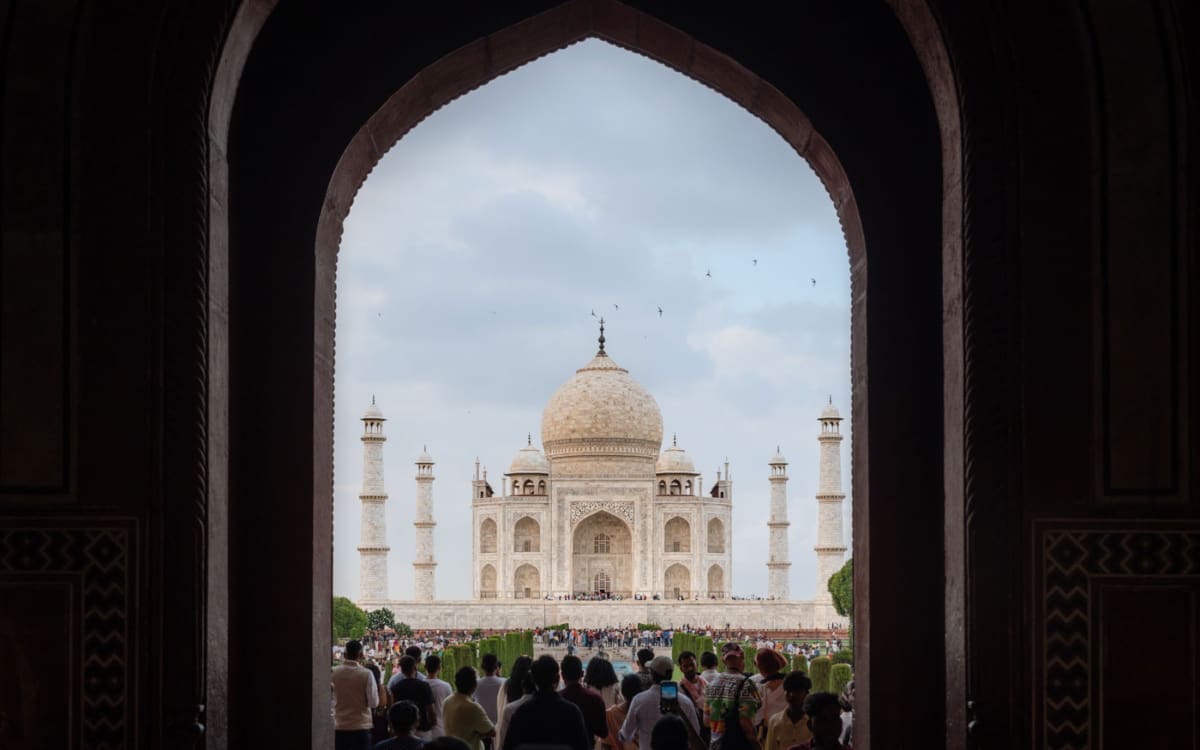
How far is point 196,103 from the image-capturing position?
13.3 feet

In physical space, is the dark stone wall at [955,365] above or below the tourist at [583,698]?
above

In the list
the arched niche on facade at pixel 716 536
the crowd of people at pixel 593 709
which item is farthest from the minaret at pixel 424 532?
the crowd of people at pixel 593 709

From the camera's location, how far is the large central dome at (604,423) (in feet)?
121

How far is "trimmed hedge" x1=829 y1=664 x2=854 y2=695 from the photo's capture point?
1391 centimetres

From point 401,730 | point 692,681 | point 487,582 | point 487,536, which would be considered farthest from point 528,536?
point 401,730

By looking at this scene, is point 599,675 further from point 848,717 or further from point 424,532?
point 424,532

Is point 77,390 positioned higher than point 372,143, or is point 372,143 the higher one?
point 372,143

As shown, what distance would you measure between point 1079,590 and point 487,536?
3427cm

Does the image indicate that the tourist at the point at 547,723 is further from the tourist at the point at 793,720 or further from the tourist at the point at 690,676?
the tourist at the point at 690,676

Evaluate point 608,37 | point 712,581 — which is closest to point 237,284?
point 608,37

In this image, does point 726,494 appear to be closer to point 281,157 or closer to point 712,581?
point 712,581

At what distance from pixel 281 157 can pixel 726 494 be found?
3376 cm

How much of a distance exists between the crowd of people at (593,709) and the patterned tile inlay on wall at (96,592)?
2.54 ft

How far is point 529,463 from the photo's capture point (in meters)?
38.2
